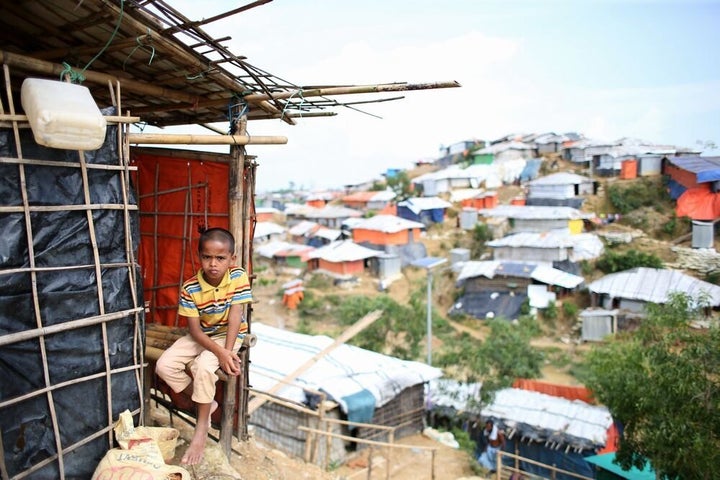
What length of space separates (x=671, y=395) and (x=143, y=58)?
766cm

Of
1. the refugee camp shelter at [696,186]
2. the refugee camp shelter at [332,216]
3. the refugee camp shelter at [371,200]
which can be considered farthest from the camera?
the refugee camp shelter at [371,200]

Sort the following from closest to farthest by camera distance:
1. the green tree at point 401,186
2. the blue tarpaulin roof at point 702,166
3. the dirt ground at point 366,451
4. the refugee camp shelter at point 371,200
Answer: the dirt ground at point 366,451
the blue tarpaulin roof at point 702,166
the refugee camp shelter at point 371,200
the green tree at point 401,186

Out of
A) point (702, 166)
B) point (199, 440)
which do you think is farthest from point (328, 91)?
point (702, 166)

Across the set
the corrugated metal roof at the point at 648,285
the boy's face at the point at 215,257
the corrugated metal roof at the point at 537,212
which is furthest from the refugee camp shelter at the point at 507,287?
the boy's face at the point at 215,257

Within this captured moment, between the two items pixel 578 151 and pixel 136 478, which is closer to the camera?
pixel 136 478

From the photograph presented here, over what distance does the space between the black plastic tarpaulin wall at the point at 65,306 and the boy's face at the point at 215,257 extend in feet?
1.54

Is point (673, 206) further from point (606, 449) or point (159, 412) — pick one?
point (159, 412)

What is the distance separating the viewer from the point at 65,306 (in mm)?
3029

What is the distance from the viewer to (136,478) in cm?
302

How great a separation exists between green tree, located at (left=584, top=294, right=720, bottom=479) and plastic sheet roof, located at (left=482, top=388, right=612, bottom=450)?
372cm

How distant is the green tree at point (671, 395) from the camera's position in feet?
20.9

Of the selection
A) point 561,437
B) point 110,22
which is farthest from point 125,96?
point 561,437

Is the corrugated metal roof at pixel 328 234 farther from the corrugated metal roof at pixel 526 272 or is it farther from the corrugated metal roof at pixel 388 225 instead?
the corrugated metal roof at pixel 526 272

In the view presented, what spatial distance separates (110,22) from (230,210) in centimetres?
167
